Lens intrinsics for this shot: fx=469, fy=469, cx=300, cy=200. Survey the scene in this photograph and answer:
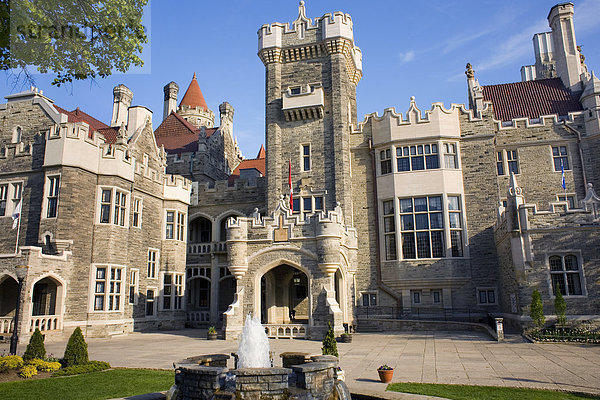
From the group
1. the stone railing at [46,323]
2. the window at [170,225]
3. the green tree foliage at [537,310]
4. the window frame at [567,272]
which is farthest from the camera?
the window at [170,225]

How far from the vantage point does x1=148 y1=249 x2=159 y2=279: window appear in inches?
1054

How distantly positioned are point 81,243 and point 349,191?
14350mm

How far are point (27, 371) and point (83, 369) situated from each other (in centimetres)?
130

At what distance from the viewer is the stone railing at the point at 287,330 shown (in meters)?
21.1

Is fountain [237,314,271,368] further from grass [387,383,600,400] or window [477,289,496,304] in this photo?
window [477,289,496,304]

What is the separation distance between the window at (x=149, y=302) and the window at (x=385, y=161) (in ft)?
49.0

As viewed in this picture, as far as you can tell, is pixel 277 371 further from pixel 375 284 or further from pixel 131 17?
pixel 375 284

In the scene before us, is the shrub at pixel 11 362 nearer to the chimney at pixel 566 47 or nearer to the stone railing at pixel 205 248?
the stone railing at pixel 205 248

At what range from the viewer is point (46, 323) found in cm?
2009

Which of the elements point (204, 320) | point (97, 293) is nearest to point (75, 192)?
point (97, 293)

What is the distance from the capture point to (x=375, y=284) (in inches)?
1036

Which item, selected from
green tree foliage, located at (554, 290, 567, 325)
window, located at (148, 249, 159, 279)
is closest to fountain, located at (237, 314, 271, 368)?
green tree foliage, located at (554, 290, 567, 325)

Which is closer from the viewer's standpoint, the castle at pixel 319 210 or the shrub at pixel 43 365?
the shrub at pixel 43 365

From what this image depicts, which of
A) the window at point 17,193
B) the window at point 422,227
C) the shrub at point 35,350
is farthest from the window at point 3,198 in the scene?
the window at point 422,227
